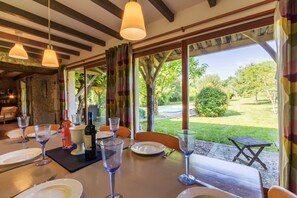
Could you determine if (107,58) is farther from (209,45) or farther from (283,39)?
(283,39)

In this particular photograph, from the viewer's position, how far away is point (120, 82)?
2.38m

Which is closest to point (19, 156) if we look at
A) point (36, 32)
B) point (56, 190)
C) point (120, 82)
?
point (56, 190)

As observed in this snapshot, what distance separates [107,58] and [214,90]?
186 centimetres

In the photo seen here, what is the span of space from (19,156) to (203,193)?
3.95 ft

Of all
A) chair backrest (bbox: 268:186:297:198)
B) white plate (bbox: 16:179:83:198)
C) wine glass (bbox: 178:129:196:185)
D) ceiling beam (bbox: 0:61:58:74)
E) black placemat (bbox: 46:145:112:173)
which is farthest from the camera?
ceiling beam (bbox: 0:61:58:74)

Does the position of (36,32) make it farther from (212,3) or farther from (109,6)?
(212,3)

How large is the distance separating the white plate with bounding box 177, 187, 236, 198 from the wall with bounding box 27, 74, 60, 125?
472 cm

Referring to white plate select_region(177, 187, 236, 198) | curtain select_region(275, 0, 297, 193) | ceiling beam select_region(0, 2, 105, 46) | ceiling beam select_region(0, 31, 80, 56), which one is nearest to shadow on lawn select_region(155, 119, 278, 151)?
curtain select_region(275, 0, 297, 193)

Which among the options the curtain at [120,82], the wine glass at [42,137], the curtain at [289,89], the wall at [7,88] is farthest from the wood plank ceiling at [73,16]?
the wall at [7,88]

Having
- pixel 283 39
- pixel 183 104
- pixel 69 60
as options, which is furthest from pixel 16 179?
pixel 69 60

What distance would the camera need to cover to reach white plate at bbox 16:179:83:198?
603mm

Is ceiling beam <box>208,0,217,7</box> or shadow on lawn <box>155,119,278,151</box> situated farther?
shadow on lawn <box>155,119,278,151</box>

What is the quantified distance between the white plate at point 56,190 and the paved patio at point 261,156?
1861 mm

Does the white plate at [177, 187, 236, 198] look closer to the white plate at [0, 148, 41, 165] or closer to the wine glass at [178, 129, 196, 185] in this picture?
the wine glass at [178, 129, 196, 185]
